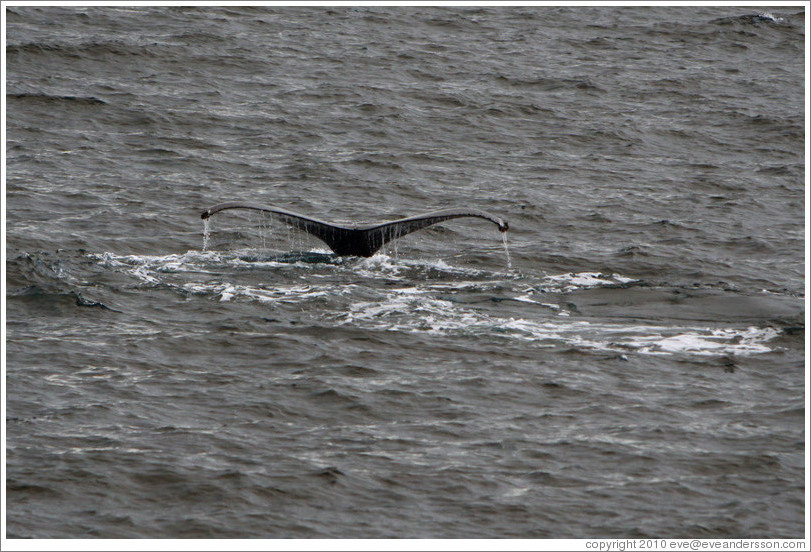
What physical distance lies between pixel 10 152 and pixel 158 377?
1389cm

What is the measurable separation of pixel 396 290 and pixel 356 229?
1.83 metres

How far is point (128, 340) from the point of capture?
16438 mm

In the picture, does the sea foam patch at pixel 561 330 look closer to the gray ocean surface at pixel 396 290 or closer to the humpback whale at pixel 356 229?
the gray ocean surface at pixel 396 290

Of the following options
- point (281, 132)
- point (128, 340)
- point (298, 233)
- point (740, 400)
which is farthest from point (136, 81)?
point (740, 400)

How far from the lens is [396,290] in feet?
62.1

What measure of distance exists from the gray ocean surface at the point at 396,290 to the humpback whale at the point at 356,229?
0.32 meters

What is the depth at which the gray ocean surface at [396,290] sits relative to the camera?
1236cm

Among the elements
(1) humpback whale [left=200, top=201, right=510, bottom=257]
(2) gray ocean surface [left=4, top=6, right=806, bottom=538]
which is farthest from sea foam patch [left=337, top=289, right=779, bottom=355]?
(1) humpback whale [left=200, top=201, right=510, bottom=257]

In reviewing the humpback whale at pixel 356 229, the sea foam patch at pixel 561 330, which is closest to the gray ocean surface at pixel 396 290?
the sea foam patch at pixel 561 330

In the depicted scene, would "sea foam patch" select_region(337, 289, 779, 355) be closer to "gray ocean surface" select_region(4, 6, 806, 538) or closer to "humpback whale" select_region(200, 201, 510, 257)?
"gray ocean surface" select_region(4, 6, 806, 538)

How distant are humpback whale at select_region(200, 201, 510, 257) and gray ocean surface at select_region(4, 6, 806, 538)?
0.32 meters

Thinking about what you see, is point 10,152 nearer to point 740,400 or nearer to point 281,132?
point 281,132

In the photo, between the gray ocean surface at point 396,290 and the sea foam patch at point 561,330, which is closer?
the gray ocean surface at point 396,290

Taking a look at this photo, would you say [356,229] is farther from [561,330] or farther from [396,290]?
[561,330]
